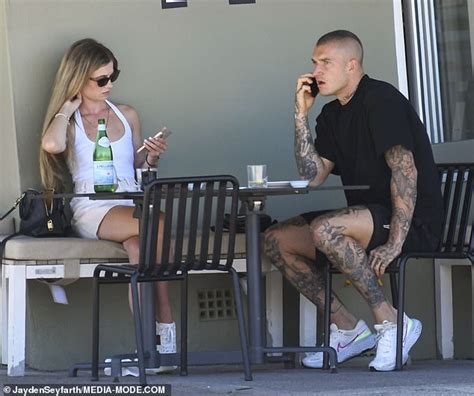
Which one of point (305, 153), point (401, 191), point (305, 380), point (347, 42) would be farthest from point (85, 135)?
point (305, 380)

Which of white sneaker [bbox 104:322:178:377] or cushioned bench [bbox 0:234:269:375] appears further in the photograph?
cushioned bench [bbox 0:234:269:375]

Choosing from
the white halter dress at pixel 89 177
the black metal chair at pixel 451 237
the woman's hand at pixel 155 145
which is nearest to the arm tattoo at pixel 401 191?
the black metal chair at pixel 451 237

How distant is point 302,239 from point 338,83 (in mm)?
745

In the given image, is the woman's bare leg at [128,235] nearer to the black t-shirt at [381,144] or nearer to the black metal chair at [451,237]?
the black metal chair at [451,237]

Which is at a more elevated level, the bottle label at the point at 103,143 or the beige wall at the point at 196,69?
the beige wall at the point at 196,69

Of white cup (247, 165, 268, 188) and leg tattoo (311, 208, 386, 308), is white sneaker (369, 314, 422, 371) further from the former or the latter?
white cup (247, 165, 268, 188)

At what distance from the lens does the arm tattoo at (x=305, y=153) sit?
561 cm

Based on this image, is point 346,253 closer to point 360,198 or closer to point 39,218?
point 360,198

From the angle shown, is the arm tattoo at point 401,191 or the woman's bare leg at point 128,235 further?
the woman's bare leg at point 128,235

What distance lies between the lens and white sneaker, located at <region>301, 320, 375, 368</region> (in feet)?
17.6

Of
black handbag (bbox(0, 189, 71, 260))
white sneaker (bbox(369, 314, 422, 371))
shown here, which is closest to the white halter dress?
black handbag (bbox(0, 189, 71, 260))

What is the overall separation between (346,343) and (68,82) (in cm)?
186

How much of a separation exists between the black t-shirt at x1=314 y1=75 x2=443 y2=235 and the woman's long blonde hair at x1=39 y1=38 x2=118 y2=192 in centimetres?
124

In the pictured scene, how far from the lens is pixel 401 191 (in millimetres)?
5137
